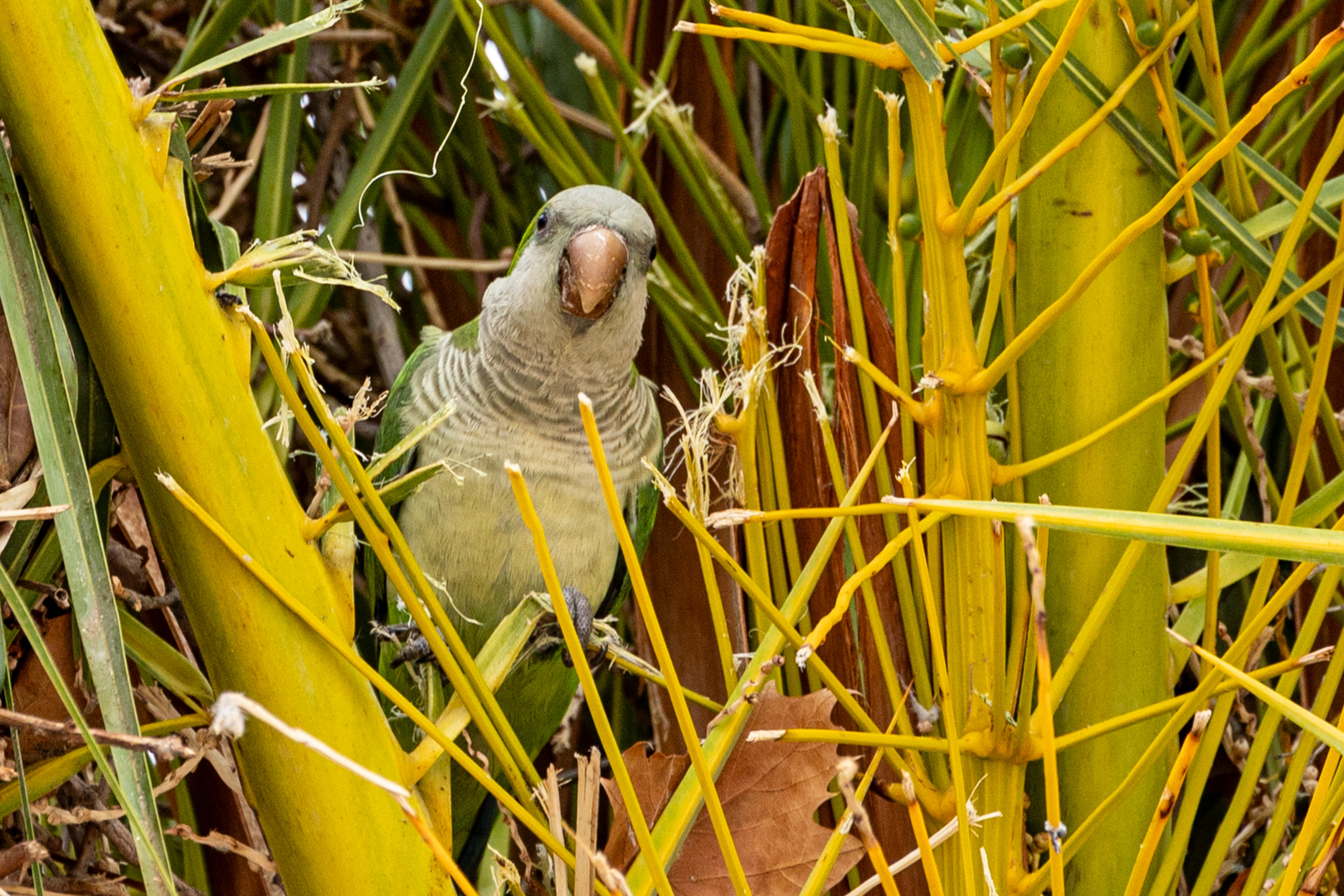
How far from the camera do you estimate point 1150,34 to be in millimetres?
600

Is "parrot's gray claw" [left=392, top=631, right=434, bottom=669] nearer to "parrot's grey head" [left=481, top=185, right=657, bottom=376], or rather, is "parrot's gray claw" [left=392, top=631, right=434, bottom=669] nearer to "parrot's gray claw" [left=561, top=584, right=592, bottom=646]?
"parrot's gray claw" [left=561, top=584, right=592, bottom=646]

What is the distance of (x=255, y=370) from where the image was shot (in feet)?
3.65

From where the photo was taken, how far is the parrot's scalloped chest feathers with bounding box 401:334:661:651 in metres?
0.91

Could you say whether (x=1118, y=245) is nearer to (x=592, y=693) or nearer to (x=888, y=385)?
(x=888, y=385)

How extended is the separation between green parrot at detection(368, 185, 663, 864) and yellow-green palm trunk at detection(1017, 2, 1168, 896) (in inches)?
12.6

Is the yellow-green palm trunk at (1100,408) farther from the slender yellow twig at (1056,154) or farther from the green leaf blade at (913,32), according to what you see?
the green leaf blade at (913,32)

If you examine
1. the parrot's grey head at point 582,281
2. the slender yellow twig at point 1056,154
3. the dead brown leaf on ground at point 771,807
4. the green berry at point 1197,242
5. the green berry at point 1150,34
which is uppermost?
the green berry at point 1150,34

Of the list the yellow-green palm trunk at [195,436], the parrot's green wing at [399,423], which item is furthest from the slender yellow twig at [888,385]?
the parrot's green wing at [399,423]

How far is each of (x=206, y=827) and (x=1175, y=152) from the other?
0.72 metres

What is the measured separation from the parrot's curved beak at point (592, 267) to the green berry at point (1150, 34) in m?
0.37

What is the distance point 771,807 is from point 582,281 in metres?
0.42

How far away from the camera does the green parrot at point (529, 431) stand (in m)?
0.90

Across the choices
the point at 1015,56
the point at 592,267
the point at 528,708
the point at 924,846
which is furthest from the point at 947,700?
the point at 528,708

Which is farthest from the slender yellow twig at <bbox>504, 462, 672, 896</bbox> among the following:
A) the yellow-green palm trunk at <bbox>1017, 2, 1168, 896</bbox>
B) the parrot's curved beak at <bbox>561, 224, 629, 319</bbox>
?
the parrot's curved beak at <bbox>561, 224, 629, 319</bbox>
